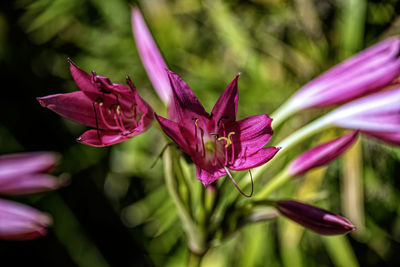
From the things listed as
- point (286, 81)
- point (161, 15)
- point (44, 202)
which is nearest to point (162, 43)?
point (161, 15)

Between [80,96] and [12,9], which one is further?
[12,9]

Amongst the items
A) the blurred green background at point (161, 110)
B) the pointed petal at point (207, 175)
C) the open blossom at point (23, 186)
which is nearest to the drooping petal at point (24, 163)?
the open blossom at point (23, 186)

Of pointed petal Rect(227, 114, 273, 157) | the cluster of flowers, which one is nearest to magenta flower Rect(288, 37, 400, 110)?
the cluster of flowers

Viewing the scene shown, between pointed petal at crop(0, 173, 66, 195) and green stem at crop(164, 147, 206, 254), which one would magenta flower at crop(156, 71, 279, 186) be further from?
pointed petal at crop(0, 173, 66, 195)

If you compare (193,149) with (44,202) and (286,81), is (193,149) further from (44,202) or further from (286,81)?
(44,202)

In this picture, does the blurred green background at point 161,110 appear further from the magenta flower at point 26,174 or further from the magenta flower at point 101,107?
the magenta flower at point 101,107
